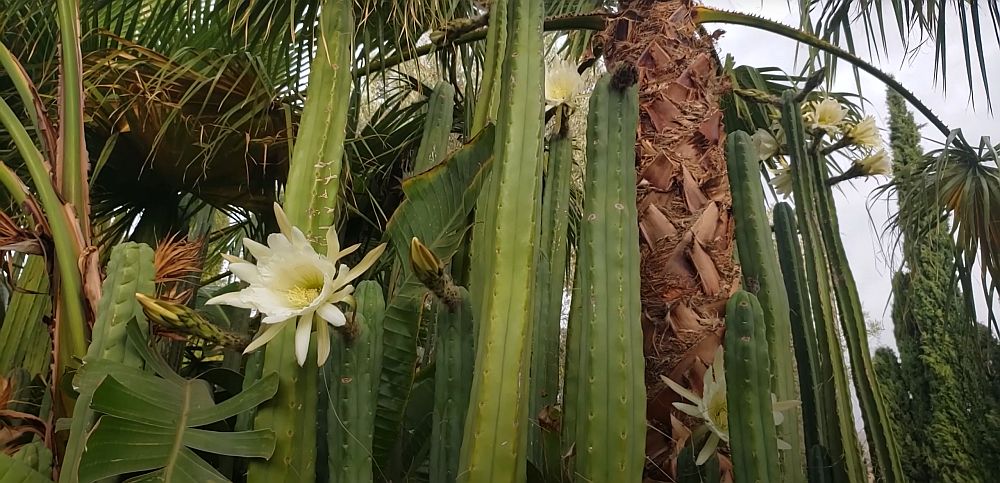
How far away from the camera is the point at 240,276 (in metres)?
0.94

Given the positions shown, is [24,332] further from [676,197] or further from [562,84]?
[676,197]

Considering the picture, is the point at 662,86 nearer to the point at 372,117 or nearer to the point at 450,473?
the point at 450,473

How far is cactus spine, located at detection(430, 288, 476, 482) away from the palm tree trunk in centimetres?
33

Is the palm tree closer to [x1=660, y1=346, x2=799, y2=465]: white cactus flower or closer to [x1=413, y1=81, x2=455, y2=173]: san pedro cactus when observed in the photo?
[x1=660, y1=346, x2=799, y2=465]: white cactus flower

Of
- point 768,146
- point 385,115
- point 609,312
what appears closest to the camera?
point 609,312

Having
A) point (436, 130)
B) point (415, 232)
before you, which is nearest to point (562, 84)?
point (436, 130)

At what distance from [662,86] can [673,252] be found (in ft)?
1.14

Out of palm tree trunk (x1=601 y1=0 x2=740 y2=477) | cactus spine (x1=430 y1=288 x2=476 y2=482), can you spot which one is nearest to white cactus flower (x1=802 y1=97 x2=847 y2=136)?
palm tree trunk (x1=601 y1=0 x2=740 y2=477)

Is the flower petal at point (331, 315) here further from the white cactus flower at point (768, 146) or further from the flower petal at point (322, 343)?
the white cactus flower at point (768, 146)

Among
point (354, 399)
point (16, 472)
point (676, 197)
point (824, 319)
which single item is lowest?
point (16, 472)

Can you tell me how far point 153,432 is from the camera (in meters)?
0.86

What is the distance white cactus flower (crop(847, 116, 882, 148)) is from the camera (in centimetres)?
164

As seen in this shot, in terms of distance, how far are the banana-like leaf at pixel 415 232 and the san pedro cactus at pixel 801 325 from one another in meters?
0.74

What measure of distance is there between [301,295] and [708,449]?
25.5 inches
